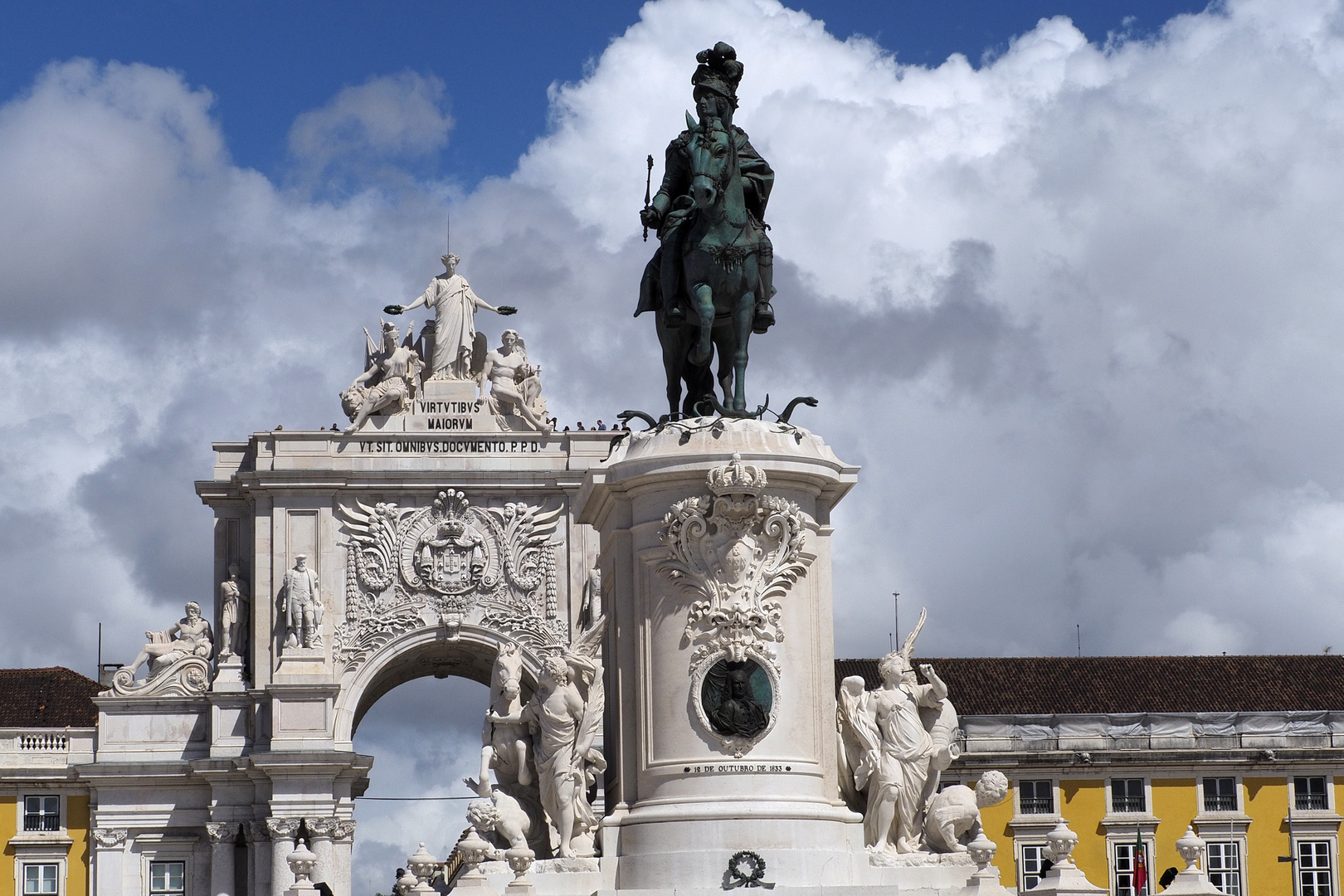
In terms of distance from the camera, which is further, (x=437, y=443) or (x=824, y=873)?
(x=437, y=443)

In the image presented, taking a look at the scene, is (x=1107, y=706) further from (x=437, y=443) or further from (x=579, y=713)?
(x=579, y=713)

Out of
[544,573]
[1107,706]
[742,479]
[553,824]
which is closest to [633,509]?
[742,479]

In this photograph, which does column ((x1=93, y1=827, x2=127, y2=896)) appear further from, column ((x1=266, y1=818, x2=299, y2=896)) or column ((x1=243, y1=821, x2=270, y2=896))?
column ((x1=266, y1=818, x2=299, y2=896))

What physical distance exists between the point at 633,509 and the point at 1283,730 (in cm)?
4504

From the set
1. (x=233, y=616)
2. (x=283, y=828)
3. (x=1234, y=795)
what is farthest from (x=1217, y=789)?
(x=233, y=616)

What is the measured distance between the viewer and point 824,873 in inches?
655

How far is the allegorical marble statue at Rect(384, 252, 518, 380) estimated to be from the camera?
197ft

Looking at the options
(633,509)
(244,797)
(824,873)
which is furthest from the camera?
(244,797)

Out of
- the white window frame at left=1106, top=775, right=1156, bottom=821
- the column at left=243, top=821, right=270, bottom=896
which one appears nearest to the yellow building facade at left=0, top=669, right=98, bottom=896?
the column at left=243, top=821, right=270, bottom=896

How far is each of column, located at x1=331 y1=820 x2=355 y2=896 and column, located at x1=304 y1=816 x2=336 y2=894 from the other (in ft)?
0.37

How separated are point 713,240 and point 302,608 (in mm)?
41132

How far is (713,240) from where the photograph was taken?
1806 centimetres

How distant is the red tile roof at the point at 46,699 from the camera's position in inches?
2532

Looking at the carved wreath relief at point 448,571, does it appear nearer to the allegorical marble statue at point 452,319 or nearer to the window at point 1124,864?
the allegorical marble statue at point 452,319
